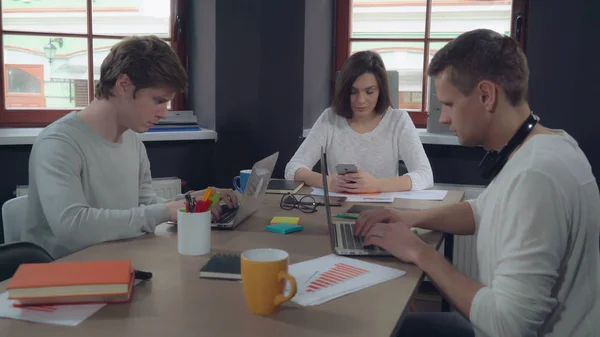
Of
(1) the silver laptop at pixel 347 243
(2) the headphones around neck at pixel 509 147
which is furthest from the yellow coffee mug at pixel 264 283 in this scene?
(2) the headphones around neck at pixel 509 147

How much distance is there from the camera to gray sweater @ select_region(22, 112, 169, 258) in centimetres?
141

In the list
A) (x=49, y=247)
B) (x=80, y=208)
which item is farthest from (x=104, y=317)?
(x=49, y=247)

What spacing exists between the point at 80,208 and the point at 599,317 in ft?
3.92

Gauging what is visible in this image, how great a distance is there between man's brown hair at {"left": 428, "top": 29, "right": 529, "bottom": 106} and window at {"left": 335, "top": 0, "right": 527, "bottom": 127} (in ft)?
6.22

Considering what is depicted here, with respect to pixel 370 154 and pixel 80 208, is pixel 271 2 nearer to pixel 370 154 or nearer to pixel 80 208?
pixel 370 154

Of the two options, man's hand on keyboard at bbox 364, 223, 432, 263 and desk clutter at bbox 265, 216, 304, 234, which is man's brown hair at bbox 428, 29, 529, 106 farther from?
desk clutter at bbox 265, 216, 304, 234

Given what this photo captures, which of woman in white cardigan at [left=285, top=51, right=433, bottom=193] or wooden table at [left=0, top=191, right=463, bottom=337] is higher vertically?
woman in white cardigan at [left=285, top=51, right=433, bottom=193]

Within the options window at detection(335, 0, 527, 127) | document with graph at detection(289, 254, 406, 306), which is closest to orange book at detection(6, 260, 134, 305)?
document with graph at detection(289, 254, 406, 306)

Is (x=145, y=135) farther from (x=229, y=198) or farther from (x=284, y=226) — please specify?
(x=284, y=226)

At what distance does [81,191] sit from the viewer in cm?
150

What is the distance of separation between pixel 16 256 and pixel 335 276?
769 millimetres

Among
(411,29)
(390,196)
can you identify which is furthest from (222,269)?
(411,29)

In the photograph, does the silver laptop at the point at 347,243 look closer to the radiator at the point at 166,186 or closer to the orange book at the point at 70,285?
the orange book at the point at 70,285

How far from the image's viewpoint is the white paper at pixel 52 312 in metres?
0.92
